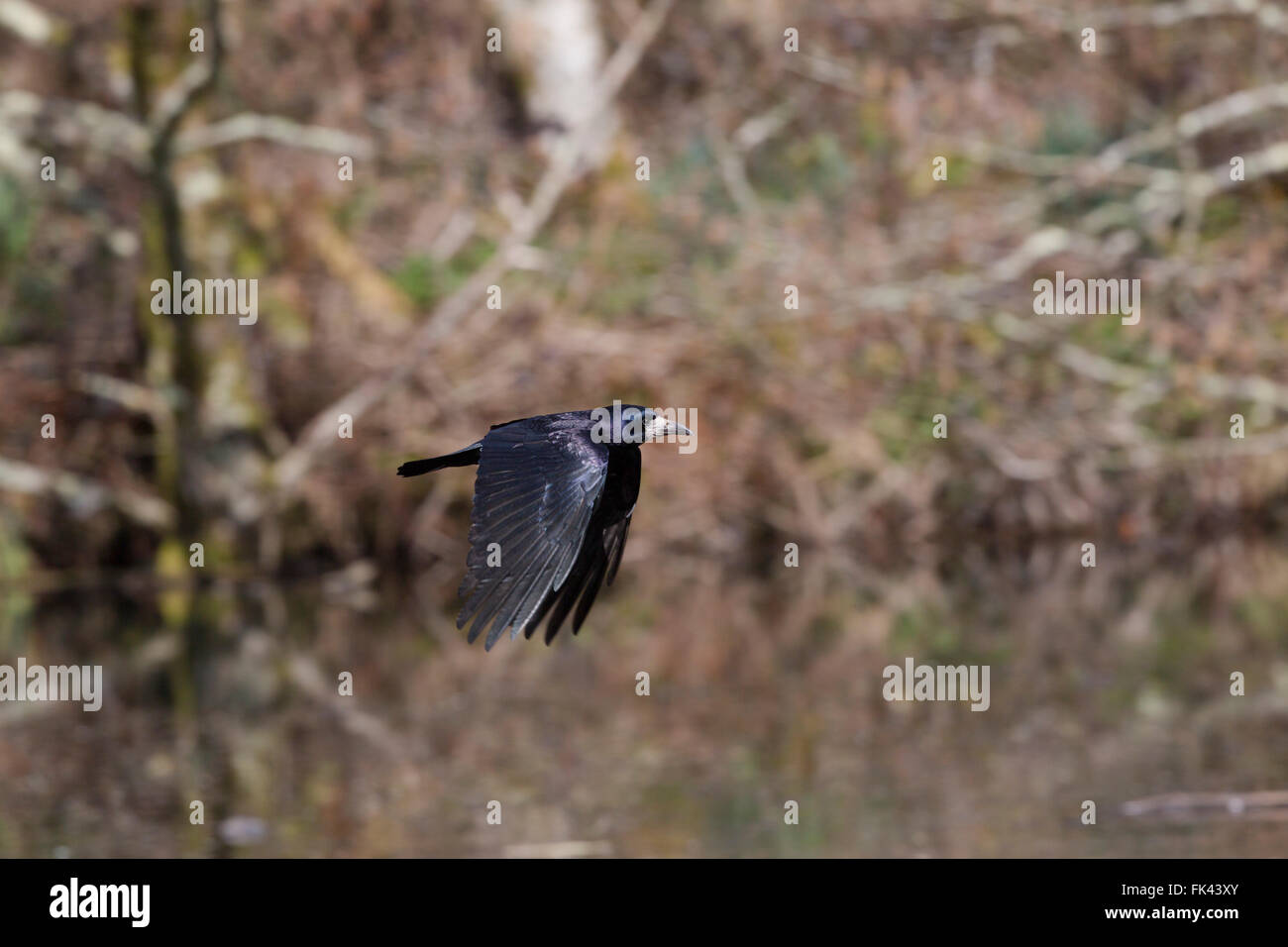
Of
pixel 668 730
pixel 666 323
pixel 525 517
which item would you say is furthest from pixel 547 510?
pixel 666 323

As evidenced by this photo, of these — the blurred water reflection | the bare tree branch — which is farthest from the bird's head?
the bare tree branch

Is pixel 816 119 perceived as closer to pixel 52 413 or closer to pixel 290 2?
pixel 290 2

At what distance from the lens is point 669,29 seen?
1730 centimetres

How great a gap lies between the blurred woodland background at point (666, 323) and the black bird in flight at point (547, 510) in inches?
228

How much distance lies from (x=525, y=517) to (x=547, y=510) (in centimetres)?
6

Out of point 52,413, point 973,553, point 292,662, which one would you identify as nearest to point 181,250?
point 52,413

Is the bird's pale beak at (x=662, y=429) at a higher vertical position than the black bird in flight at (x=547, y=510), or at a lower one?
higher

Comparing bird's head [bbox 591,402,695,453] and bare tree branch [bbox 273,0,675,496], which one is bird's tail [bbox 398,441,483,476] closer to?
bird's head [bbox 591,402,695,453]

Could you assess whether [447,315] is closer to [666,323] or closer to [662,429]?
[666,323]

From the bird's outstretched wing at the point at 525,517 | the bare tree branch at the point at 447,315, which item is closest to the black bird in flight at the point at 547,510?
the bird's outstretched wing at the point at 525,517

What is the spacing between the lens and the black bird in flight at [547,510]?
443cm

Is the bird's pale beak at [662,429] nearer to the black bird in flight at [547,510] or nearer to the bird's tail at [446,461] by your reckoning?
the black bird in flight at [547,510]

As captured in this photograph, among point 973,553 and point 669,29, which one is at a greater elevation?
point 669,29
